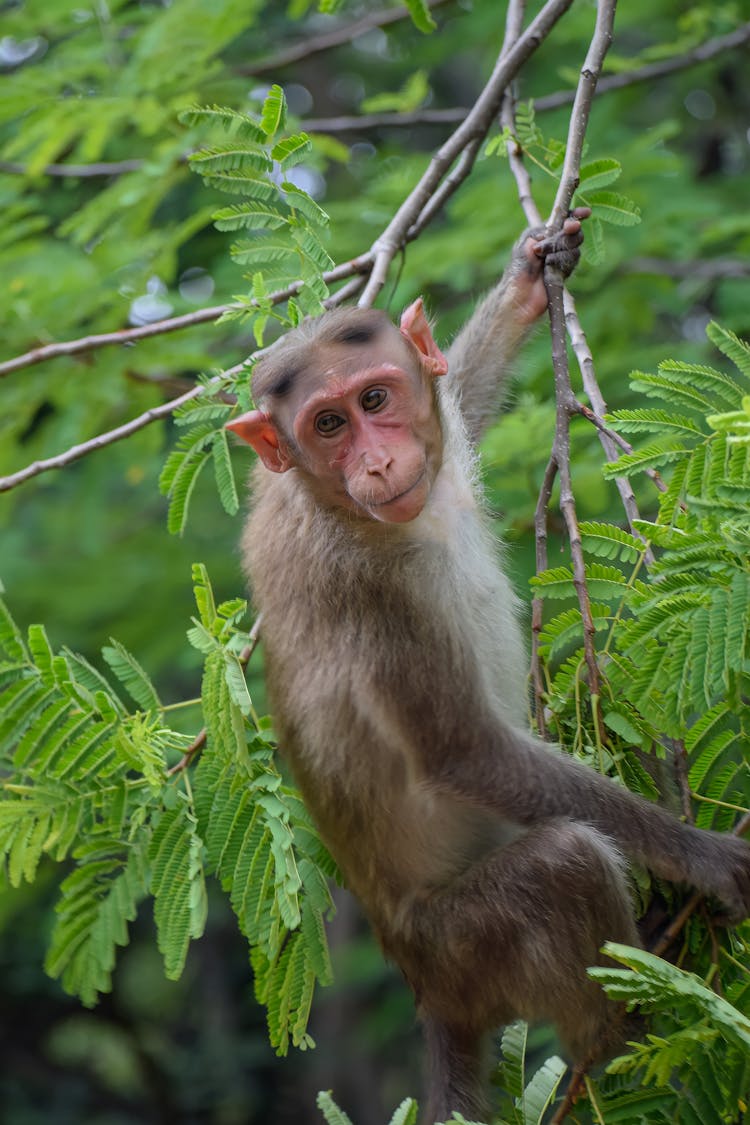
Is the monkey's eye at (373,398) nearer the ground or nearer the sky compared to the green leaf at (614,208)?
nearer the ground

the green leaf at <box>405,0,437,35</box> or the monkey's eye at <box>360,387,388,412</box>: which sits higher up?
the green leaf at <box>405,0,437,35</box>

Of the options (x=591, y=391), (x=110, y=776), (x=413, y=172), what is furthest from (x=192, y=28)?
(x=110, y=776)

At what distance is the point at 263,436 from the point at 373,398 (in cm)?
44

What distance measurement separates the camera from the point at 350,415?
4758 millimetres

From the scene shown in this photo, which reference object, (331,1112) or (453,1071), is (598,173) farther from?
(331,1112)

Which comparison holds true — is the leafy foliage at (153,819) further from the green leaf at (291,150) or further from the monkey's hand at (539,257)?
the monkey's hand at (539,257)

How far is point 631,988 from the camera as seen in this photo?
3.43 metres

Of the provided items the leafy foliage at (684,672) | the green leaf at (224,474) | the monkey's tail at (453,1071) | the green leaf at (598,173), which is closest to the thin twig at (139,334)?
the green leaf at (224,474)

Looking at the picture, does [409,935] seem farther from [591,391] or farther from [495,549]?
[591,391]

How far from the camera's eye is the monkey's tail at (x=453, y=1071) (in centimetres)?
479

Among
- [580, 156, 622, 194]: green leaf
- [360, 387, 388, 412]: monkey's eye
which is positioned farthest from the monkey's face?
[580, 156, 622, 194]: green leaf

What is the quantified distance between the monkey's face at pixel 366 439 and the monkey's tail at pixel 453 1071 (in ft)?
6.45

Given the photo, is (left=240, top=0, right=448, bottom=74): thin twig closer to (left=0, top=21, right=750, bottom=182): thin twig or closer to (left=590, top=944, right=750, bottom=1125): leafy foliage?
(left=0, top=21, right=750, bottom=182): thin twig

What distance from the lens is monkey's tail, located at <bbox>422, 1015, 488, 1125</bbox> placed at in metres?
4.79
